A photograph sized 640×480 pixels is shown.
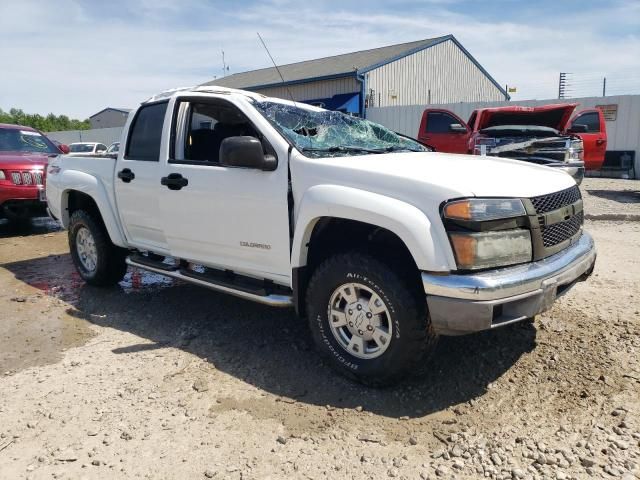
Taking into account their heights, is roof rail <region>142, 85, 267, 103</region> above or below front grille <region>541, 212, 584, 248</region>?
above

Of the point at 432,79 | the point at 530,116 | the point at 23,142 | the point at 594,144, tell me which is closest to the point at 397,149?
the point at 530,116

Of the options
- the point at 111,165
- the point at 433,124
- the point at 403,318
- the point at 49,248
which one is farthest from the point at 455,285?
the point at 433,124

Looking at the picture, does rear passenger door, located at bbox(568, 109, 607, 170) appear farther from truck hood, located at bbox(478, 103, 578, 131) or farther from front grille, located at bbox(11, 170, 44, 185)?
front grille, located at bbox(11, 170, 44, 185)

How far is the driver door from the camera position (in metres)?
3.54

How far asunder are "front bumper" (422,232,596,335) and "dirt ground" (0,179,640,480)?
0.57 m

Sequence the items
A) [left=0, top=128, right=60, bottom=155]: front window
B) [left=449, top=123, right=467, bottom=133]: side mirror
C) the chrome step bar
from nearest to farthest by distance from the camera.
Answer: the chrome step bar, [left=0, top=128, right=60, bottom=155]: front window, [left=449, top=123, right=467, bottom=133]: side mirror

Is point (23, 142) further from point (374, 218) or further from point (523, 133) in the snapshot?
point (523, 133)

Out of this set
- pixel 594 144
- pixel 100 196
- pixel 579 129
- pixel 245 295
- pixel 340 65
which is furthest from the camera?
pixel 340 65

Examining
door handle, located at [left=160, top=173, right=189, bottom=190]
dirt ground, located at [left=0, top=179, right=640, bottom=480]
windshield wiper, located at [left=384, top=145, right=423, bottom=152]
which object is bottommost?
dirt ground, located at [left=0, top=179, right=640, bottom=480]

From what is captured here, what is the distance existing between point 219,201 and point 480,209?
1901 millimetres

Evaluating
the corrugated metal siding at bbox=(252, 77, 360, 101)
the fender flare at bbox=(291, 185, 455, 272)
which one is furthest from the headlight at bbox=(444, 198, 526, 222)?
the corrugated metal siding at bbox=(252, 77, 360, 101)

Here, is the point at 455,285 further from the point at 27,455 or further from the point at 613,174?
the point at 613,174

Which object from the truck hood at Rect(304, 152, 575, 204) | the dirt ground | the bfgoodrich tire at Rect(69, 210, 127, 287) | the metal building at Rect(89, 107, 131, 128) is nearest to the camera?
the dirt ground

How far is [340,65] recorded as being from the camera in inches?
1017
